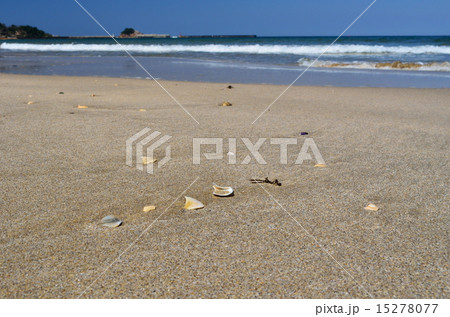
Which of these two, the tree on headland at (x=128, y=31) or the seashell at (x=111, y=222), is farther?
the tree on headland at (x=128, y=31)

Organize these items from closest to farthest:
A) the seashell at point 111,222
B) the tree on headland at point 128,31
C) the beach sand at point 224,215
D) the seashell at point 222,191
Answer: the beach sand at point 224,215 < the seashell at point 111,222 < the seashell at point 222,191 < the tree on headland at point 128,31

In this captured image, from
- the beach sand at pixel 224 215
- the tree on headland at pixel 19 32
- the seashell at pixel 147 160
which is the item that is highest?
the tree on headland at pixel 19 32

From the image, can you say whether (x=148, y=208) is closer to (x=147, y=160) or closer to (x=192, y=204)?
(x=192, y=204)

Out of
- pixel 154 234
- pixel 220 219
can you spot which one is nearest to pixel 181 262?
pixel 154 234

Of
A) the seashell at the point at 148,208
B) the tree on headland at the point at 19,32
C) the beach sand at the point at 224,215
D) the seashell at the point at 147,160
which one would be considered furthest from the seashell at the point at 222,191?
the tree on headland at the point at 19,32

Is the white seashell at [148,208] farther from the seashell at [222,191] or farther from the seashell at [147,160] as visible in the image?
the seashell at [147,160]

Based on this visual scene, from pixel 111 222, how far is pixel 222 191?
1.90 feet

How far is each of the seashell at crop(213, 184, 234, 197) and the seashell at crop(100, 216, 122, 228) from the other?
20.1 inches

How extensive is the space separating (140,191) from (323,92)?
4596mm

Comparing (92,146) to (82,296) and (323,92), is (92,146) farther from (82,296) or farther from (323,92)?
(323,92)

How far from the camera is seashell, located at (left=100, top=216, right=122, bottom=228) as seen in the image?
1.70 metres

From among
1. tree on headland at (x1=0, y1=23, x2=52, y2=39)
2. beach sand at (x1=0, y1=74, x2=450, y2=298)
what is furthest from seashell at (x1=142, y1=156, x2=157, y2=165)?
tree on headland at (x1=0, y1=23, x2=52, y2=39)

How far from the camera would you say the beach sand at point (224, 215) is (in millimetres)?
1322

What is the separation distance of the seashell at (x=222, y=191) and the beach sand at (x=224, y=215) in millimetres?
29
